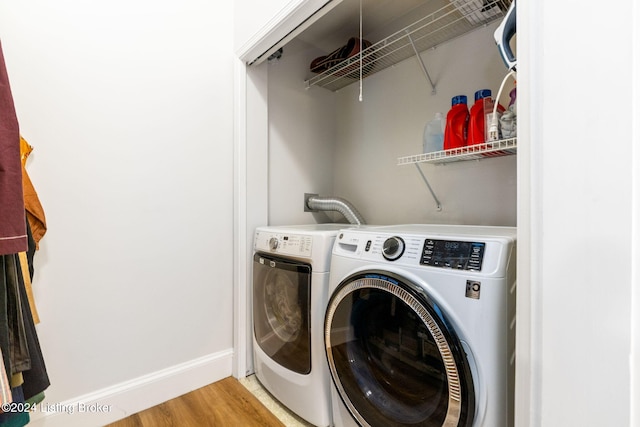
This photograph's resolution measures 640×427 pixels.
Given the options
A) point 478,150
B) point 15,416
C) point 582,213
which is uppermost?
point 478,150

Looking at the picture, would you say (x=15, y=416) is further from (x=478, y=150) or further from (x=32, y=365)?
(x=478, y=150)

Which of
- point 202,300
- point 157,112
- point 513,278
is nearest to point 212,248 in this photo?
point 202,300

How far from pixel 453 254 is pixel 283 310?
0.92m

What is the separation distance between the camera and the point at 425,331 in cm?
87

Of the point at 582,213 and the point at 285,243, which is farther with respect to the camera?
the point at 285,243

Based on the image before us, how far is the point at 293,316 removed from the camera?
1.40 m

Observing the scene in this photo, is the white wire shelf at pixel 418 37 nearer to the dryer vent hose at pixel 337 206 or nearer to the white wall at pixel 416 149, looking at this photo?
the white wall at pixel 416 149

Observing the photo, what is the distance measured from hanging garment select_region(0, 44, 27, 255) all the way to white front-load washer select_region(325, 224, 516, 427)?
939 mm

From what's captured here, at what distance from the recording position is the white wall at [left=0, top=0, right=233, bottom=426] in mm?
1164

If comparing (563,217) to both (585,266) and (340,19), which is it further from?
(340,19)

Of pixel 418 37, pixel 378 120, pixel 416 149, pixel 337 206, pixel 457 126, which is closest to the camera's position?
pixel 457 126

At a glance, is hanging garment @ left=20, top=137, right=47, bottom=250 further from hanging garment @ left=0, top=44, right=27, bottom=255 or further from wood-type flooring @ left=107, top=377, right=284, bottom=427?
wood-type flooring @ left=107, top=377, right=284, bottom=427

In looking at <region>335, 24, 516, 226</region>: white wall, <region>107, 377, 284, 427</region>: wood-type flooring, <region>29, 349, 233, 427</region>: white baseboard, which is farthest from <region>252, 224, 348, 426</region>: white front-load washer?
<region>335, 24, 516, 226</region>: white wall

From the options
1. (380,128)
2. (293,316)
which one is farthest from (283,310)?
(380,128)
